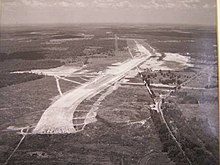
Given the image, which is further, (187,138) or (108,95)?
(108,95)

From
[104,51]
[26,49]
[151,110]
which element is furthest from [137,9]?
[26,49]

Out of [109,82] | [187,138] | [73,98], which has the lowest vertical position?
[187,138]

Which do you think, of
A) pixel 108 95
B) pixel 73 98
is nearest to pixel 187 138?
pixel 108 95

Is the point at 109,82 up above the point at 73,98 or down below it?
above

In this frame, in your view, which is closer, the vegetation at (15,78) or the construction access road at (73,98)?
the construction access road at (73,98)

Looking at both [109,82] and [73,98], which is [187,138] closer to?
[109,82]

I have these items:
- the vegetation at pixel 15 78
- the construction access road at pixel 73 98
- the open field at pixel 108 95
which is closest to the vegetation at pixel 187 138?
the open field at pixel 108 95

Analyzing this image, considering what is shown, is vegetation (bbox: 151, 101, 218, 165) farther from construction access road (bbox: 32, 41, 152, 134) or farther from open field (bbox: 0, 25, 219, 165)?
construction access road (bbox: 32, 41, 152, 134)

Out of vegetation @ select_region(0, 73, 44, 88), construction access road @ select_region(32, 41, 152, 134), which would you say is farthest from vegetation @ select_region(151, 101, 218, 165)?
vegetation @ select_region(0, 73, 44, 88)

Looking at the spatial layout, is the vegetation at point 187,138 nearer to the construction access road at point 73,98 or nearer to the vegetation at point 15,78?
the construction access road at point 73,98
